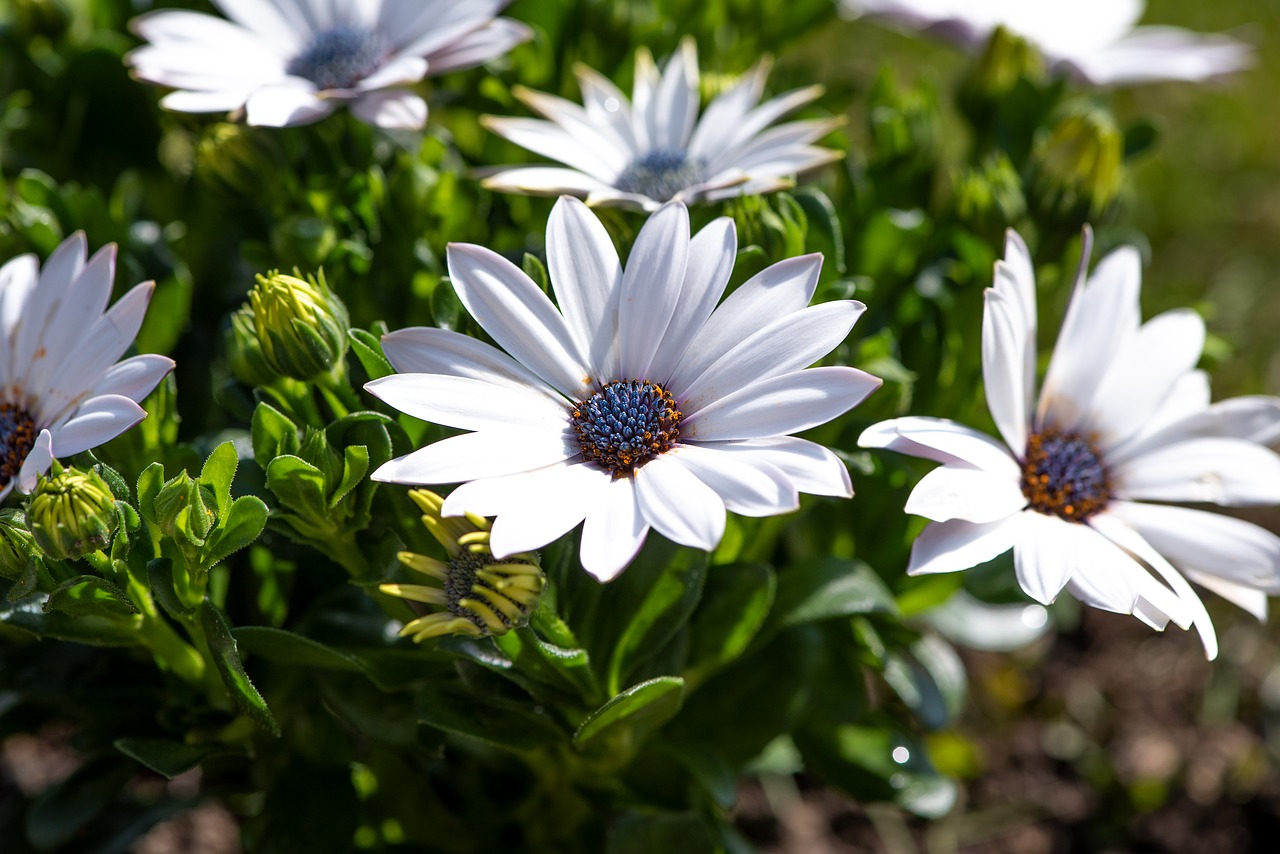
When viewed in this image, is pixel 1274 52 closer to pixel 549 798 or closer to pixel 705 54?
pixel 705 54

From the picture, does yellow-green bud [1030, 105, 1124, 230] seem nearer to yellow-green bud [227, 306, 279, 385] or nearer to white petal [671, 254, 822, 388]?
white petal [671, 254, 822, 388]

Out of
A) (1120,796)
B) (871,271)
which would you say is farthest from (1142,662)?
(871,271)

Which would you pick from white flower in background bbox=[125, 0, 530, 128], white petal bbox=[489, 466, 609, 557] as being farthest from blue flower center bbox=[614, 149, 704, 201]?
white petal bbox=[489, 466, 609, 557]

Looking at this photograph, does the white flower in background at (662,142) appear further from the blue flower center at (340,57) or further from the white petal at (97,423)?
the white petal at (97,423)

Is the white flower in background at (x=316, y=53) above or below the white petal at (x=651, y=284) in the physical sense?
above

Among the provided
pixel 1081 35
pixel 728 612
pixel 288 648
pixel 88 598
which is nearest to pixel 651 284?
pixel 728 612

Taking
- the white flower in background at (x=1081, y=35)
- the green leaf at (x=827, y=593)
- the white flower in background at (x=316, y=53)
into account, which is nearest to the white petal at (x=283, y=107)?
the white flower in background at (x=316, y=53)
